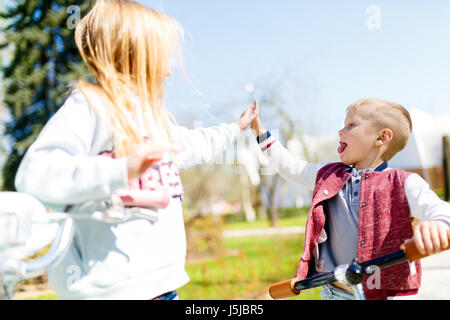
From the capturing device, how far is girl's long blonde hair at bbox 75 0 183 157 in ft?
4.62

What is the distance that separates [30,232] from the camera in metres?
1.25

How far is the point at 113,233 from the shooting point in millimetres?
1358

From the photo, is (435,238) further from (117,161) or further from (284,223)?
(284,223)

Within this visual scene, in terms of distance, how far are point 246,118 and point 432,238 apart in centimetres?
93

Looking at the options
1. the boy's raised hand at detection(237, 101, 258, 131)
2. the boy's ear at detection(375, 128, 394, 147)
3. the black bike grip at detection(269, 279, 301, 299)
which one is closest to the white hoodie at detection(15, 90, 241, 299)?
the black bike grip at detection(269, 279, 301, 299)

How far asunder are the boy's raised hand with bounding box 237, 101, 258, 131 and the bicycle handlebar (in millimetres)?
685

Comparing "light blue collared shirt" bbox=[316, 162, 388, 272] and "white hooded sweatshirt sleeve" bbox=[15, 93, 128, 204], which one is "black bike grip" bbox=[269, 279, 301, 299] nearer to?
"light blue collared shirt" bbox=[316, 162, 388, 272]

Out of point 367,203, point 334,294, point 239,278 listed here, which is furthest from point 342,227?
point 239,278

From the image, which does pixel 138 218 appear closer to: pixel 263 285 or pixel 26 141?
pixel 263 285

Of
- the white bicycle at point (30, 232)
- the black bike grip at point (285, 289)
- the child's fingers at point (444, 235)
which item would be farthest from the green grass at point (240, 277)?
the white bicycle at point (30, 232)

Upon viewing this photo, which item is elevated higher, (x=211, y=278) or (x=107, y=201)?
(x=107, y=201)
